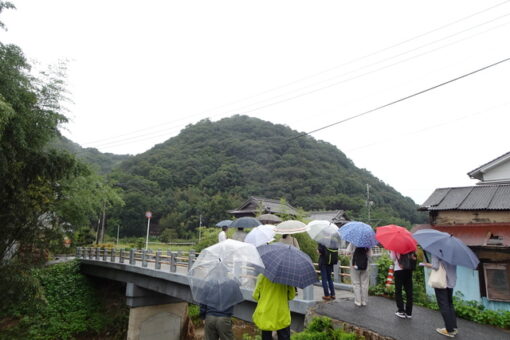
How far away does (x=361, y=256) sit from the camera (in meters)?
6.20

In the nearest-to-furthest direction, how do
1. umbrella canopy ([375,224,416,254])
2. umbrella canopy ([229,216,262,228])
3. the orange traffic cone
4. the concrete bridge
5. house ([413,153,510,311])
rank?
umbrella canopy ([375,224,416,254])
the orange traffic cone
house ([413,153,510,311])
umbrella canopy ([229,216,262,228])
the concrete bridge

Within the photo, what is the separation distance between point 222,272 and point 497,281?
8.70 m

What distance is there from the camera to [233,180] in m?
56.9

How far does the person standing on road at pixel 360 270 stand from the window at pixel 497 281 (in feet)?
15.6

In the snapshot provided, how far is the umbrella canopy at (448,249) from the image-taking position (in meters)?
4.82

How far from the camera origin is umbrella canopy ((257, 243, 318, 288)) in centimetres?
401

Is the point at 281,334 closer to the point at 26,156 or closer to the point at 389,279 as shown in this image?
the point at 389,279

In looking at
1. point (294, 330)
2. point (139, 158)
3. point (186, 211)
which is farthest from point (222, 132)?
point (294, 330)

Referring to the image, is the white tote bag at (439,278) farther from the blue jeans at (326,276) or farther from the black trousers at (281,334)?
the black trousers at (281,334)

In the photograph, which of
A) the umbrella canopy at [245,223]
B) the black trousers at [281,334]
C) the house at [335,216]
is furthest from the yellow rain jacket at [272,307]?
the house at [335,216]

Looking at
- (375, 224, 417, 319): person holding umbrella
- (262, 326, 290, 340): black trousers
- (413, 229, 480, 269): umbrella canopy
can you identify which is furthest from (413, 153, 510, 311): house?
(262, 326, 290, 340): black trousers

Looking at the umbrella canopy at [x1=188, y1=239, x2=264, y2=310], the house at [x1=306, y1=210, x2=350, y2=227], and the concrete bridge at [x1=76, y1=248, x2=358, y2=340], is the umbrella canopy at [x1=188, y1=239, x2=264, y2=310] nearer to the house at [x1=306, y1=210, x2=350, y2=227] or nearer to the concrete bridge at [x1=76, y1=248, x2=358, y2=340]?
the concrete bridge at [x1=76, y1=248, x2=358, y2=340]

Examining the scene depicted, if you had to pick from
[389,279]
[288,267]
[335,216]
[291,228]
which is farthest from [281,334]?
[335,216]

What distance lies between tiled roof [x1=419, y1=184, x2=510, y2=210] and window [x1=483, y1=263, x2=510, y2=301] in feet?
6.21
